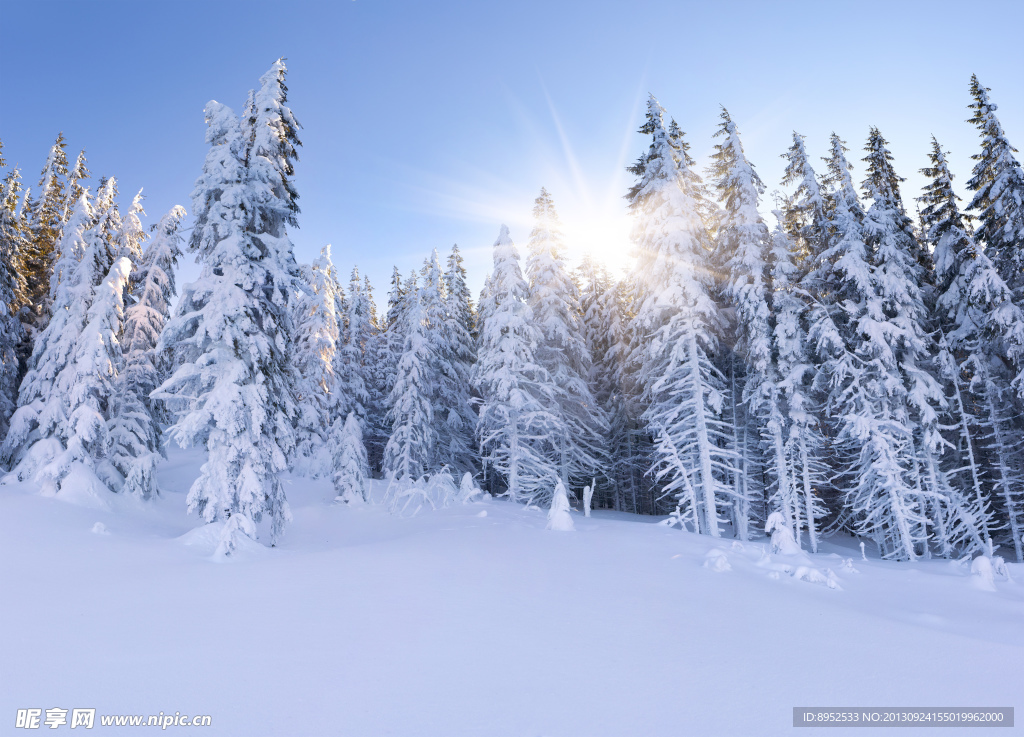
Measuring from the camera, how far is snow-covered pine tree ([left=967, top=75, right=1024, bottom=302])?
63.6 feet

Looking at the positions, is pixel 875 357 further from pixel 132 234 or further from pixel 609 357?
pixel 132 234

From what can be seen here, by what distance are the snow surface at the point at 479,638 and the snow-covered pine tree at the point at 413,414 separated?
1430cm

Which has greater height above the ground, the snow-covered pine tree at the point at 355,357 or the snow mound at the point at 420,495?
the snow-covered pine tree at the point at 355,357

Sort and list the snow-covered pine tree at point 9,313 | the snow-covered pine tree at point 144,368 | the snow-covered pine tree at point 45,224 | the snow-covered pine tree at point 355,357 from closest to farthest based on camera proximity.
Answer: the snow-covered pine tree at point 144,368
the snow-covered pine tree at point 9,313
the snow-covered pine tree at point 45,224
the snow-covered pine tree at point 355,357

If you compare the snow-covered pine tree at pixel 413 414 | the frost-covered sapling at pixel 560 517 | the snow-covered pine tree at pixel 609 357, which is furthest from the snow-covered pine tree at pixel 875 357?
the snow-covered pine tree at pixel 413 414

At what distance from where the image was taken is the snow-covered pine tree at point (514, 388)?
22875 mm

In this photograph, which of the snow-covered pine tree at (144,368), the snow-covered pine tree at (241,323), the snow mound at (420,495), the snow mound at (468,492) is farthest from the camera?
the snow mound at (468,492)

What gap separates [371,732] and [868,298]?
73.0ft

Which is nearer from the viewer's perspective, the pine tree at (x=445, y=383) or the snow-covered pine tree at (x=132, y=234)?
the snow-covered pine tree at (x=132, y=234)

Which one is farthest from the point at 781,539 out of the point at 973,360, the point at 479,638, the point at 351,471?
the point at 351,471

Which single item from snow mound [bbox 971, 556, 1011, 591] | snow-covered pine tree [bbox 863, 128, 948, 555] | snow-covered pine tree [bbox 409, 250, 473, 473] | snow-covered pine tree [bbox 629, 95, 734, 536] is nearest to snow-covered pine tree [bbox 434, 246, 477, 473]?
snow-covered pine tree [bbox 409, 250, 473, 473]

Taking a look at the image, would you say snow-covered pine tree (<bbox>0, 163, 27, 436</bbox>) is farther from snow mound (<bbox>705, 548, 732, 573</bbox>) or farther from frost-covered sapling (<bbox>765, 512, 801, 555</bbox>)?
frost-covered sapling (<bbox>765, 512, 801, 555</bbox>)

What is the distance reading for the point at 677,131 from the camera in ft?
74.2

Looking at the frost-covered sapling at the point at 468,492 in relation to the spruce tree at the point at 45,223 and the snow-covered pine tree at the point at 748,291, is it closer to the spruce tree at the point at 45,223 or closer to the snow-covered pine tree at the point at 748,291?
the snow-covered pine tree at the point at 748,291
